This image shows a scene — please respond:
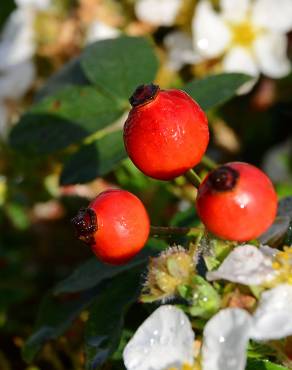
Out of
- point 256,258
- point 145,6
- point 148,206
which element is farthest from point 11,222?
point 256,258

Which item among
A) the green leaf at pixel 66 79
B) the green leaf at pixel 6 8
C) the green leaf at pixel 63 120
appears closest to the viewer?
the green leaf at pixel 63 120

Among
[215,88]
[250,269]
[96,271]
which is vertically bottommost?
[96,271]

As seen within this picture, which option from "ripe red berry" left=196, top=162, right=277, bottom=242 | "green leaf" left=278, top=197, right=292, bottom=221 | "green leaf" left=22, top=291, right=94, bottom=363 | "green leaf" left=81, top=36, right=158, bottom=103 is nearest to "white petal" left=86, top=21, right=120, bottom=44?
"green leaf" left=81, top=36, right=158, bottom=103

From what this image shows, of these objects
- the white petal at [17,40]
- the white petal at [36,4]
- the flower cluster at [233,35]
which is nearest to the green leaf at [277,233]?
the flower cluster at [233,35]

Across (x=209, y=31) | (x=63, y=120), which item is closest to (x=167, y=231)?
(x=63, y=120)

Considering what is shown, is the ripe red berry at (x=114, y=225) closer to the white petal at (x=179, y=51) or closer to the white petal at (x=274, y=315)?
the white petal at (x=274, y=315)

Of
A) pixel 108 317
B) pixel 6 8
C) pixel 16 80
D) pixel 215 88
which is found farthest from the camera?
pixel 16 80

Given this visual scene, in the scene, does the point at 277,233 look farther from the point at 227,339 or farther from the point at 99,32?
the point at 99,32
